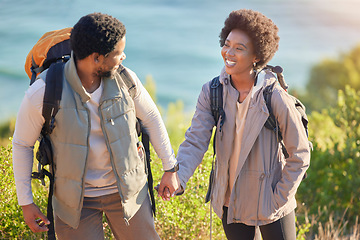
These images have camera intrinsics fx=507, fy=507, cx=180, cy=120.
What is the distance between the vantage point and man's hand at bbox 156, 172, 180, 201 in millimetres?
2684

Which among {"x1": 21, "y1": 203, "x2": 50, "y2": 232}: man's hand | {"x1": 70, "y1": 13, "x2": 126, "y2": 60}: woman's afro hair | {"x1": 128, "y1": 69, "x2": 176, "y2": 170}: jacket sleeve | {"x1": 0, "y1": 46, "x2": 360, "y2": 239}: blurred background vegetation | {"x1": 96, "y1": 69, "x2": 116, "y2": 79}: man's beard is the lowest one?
{"x1": 0, "y1": 46, "x2": 360, "y2": 239}: blurred background vegetation

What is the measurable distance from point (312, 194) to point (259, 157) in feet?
9.46

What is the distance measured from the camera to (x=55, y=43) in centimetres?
238

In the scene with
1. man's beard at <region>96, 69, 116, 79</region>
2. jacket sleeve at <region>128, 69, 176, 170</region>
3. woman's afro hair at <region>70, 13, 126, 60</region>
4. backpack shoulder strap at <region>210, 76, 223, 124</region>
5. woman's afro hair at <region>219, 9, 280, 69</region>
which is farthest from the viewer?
backpack shoulder strap at <region>210, 76, 223, 124</region>

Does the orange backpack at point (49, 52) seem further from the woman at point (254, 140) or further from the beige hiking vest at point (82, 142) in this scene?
the woman at point (254, 140)

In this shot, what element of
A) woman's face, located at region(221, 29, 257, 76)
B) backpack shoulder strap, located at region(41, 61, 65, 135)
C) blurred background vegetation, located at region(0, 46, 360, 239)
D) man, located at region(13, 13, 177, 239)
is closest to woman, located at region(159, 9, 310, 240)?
woman's face, located at region(221, 29, 257, 76)

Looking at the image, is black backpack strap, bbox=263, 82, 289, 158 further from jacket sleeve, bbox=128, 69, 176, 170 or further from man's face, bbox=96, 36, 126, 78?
man's face, bbox=96, 36, 126, 78

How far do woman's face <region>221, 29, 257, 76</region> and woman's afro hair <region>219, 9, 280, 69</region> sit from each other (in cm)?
3

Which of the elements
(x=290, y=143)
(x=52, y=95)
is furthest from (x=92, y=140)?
(x=290, y=143)

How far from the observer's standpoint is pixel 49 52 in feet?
7.75

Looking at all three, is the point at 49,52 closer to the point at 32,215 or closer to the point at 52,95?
the point at 52,95

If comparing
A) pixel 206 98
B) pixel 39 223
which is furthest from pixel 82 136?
pixel 206 98

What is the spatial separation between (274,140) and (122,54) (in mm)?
897

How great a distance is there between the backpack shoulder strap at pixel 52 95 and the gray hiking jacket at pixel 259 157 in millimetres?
819
